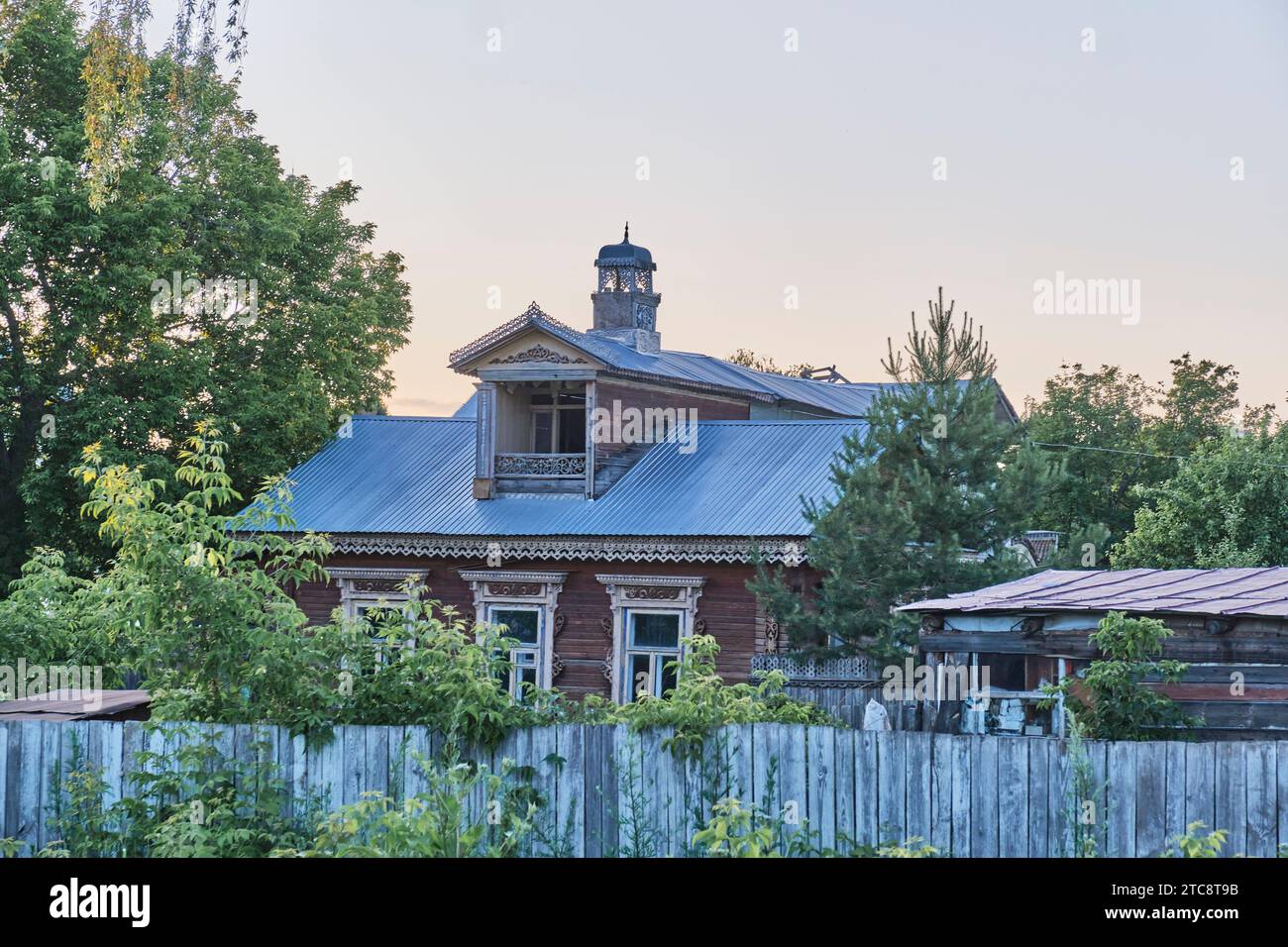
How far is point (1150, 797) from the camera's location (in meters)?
10.2

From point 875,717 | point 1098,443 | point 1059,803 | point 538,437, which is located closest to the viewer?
point 1059,803

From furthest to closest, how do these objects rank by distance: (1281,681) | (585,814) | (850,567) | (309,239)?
(309,239) < (850,567) < (1281,681) < (585,814)

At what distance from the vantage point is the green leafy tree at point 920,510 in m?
22.0

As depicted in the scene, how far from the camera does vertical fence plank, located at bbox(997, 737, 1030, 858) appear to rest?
1043cm

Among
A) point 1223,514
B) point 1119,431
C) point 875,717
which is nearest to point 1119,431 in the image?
point 1119,431

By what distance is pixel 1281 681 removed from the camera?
1227cm

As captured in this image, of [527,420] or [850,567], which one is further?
[527,420]

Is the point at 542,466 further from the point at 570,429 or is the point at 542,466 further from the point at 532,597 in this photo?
the point at 532,597

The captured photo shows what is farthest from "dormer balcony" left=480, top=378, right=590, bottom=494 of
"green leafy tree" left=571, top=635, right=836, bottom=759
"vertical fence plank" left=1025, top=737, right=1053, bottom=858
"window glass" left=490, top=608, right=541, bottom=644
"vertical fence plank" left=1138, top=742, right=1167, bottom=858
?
"vertical fence plank" left=1138, top=742, right=1167, bottom=858

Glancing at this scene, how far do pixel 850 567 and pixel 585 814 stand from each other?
11698mm

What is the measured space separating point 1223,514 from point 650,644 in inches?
635

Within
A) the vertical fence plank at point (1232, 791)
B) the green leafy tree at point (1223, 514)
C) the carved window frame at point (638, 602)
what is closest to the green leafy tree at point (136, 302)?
the carved window frame at point (638, 602)
